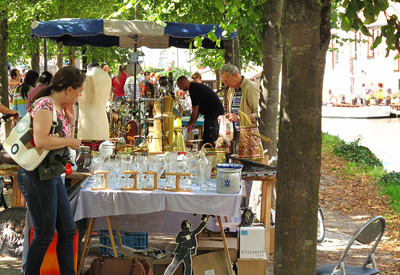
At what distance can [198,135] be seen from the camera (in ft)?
43.9

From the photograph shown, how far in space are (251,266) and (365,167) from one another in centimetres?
1112


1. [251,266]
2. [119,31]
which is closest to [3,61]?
[119,31]

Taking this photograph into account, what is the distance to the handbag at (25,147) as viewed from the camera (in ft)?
16.8

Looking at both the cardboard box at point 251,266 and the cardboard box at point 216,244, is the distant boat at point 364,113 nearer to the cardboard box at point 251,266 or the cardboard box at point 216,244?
the cardboard box at point 216,244

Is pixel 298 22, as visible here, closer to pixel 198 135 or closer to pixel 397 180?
pixel 198 135

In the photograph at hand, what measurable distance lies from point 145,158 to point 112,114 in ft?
19.8

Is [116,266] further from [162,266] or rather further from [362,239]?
[362,239]

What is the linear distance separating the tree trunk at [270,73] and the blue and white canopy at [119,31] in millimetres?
855

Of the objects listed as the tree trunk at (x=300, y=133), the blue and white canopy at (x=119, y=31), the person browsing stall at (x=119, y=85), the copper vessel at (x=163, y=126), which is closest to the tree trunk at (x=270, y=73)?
the blue and white canopy at (x=119, y=31)

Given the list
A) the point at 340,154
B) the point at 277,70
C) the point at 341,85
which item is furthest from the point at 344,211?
the point at 341,85

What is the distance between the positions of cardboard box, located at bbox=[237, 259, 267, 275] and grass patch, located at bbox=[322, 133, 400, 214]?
5043 mm

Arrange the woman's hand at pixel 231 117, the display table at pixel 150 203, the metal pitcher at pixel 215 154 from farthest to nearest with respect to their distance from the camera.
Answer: the woman's hand at pixel 231 117
the metal pitcher at pixel 215 154
the display table at pixel 150 203

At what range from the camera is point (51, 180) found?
5184 millimetres

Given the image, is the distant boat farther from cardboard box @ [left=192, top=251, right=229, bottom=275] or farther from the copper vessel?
cardboard box @ [left=192, top=251, right=229, bottom=275]
